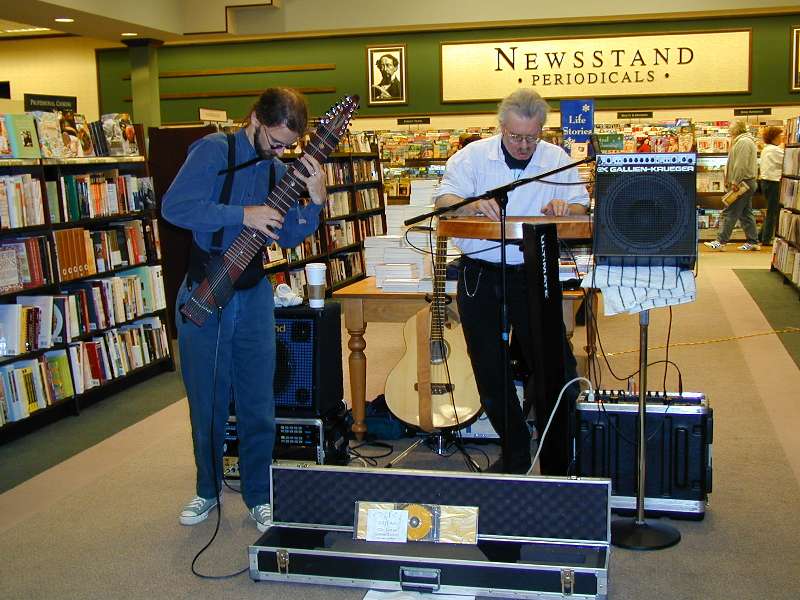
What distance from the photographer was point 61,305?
5.12m

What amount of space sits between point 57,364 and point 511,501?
3.29 meters

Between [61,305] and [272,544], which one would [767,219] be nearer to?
[61,305]

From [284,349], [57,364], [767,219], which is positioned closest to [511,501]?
[284,349]

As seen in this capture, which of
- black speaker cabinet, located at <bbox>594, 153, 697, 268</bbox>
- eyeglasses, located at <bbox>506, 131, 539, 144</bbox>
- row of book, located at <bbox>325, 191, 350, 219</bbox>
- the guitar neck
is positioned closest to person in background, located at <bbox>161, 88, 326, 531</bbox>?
eyeglasses, located at <bbox>506, 131, 539, 144</bbox>

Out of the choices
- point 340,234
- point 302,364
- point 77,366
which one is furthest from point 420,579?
point 340,234

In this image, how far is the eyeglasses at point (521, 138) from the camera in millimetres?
3391

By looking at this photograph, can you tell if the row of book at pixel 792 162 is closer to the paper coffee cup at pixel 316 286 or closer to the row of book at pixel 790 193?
the row of book at pixel 790 193

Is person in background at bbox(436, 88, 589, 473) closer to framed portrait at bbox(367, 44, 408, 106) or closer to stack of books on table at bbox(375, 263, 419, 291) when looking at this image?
stack of books on table at bbox(375, 263, 419, 291)

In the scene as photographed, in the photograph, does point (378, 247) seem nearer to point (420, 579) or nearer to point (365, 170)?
point (420, 579)

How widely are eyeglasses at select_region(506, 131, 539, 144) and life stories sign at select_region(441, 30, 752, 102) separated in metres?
9.79

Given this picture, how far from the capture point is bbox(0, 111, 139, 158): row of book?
490cm

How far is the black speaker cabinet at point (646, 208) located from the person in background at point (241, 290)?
1.03 m

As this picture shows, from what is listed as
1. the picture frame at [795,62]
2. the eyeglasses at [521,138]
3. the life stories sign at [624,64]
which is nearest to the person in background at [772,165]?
the picture frame at [795,62]

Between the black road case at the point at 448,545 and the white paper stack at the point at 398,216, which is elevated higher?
the white paper stack at the point at 398,216
